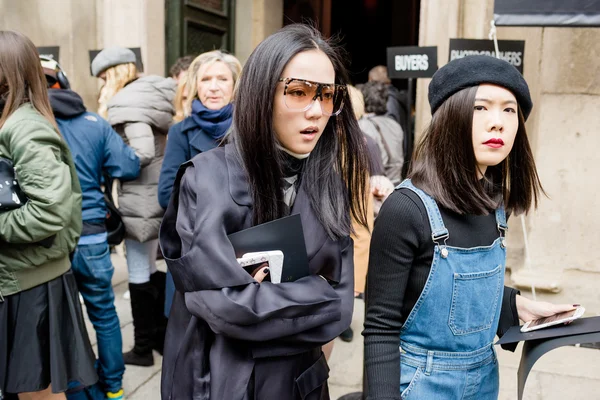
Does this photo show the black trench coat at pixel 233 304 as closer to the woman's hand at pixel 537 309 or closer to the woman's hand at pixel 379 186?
the woman's hand at pixel 537 309

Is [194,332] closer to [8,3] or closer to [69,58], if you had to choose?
[69,58]

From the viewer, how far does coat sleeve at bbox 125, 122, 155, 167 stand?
385cm

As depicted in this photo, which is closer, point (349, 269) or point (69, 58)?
point (349, 269)

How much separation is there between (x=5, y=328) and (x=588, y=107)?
4289mm

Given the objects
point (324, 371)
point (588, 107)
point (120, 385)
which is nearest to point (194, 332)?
point (324, 371)

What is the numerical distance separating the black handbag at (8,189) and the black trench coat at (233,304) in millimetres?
1139

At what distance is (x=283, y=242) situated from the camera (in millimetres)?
1549

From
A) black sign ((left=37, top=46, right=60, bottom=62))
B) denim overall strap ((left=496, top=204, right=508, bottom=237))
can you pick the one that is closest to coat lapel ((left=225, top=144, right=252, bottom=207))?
denim overall strap ((left=496, top=204, right=508, bottom=237))

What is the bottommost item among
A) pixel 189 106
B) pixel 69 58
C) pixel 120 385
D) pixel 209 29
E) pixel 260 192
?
pixel 120 385

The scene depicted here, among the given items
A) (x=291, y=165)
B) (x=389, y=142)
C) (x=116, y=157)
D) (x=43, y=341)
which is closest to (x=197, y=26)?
(x=389, y=142)

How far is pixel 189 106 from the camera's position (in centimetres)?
361

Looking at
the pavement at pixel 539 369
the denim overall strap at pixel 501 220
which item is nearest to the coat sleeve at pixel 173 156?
the pavement at pixel 539 369

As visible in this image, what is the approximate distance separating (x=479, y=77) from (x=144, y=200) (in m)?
2.70

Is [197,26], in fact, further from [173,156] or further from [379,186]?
[379,186]
